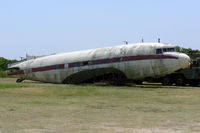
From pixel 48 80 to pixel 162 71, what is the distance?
14.2 metres

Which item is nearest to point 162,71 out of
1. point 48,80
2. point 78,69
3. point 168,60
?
point 168,60

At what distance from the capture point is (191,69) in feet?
123

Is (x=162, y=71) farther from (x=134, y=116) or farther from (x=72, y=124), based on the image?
(x=72, y=124)

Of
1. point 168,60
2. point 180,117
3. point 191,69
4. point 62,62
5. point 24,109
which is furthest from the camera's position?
point 62,62

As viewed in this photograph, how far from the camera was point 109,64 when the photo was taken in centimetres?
3672

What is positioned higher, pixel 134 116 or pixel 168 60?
pixel 168 60

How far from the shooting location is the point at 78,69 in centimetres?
3891

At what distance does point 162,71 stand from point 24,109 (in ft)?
70.3

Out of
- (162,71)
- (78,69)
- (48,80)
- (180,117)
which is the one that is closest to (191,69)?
(162,71)

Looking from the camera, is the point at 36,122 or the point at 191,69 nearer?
the point at 36,122

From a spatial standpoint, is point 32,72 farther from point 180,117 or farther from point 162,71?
point 180,117

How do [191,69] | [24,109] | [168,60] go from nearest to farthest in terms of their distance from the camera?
1. [24,109]
2. [168,60]
3. [191,69]

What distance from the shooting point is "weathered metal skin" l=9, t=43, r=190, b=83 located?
1351 inches

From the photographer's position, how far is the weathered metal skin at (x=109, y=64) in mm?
34312
